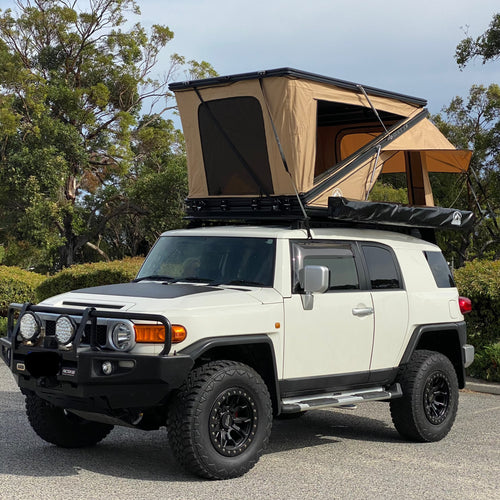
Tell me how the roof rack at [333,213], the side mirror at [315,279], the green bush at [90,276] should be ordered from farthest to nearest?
the green bush at [90,276] < the roof rack at [333,213] < the side mirror at [315,279]

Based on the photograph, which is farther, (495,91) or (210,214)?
(495,91)

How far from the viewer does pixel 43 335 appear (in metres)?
6.57

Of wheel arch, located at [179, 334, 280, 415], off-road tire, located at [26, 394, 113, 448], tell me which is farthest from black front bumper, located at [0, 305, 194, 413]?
off-road tire, located at [26, 394, 113, 448]

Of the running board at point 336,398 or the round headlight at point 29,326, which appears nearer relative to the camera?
the round headlight at point 29,326

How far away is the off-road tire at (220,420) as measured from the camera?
6.05 metres

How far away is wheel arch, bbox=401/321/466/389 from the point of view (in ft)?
27.2

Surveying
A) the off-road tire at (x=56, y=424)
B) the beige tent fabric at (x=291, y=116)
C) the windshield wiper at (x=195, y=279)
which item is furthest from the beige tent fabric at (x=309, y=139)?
the off-road tire at (x=56, y=424)

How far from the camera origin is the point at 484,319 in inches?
474

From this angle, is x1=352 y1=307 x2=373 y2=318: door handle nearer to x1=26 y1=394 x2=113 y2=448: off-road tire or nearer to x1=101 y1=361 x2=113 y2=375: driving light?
x1=101 y1=361 x2=113 y2=375: driving light

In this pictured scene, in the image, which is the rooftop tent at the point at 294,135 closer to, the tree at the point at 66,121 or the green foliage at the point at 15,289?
the green foliage at the point at 15,289

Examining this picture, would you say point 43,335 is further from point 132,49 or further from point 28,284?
point 132,49

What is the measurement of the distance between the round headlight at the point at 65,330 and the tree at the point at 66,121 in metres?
31.5

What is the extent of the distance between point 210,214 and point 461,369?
3.00 m

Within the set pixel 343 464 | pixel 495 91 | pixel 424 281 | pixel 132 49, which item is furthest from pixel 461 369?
pixel 132 49
